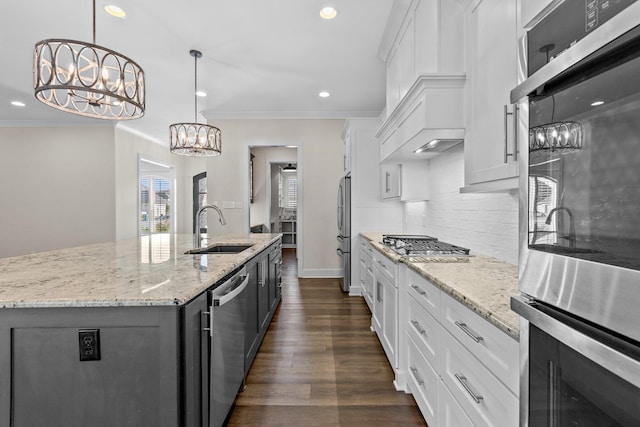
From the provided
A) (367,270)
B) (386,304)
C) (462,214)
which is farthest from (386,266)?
(367,270)

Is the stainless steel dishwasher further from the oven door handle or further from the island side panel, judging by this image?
the oven door handle

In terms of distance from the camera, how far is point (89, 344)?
3.56ft

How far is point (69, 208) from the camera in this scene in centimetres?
606

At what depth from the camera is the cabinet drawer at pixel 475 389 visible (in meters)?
0.94

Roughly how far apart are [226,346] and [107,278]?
64cm

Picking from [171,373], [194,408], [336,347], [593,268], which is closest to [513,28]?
[593,268]

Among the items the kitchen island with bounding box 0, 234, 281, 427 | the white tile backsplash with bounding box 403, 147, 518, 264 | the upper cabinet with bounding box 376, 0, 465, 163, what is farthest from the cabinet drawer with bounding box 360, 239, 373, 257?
the kitchen island with bounding box 0, 234, 281, 427

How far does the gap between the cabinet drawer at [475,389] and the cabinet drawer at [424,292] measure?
14 centimetres

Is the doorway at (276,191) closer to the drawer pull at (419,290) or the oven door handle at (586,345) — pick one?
the drawer pull at (419,290)

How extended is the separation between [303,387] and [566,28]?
2210mm

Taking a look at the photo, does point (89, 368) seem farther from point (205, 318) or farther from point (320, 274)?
point (320, 274)

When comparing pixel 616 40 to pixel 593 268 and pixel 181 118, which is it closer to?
pixel 593 268

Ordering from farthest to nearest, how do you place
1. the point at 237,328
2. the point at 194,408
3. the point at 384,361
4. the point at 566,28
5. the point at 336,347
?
the point at 336,347, the point at 384,361, the point at 237,328, the point at 194,408, the point at 566,28

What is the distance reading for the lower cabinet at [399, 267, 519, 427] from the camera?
0.96 meters
